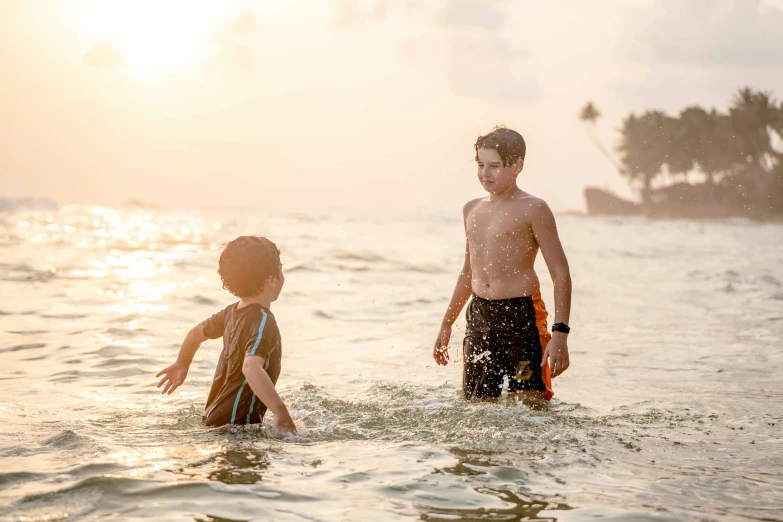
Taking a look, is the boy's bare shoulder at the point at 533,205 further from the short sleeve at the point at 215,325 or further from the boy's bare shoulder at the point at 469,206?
the short sleeve at the point at 215,325

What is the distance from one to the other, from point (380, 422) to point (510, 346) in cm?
97

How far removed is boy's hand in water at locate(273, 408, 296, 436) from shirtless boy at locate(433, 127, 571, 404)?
157 cm

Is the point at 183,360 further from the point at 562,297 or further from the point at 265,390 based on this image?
the point at 562,297

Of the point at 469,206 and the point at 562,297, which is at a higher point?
the point at 469,206

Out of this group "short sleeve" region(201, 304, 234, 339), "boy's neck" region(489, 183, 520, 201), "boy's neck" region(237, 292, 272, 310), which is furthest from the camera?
"boy's neck" region(489, 183, 520, 201)

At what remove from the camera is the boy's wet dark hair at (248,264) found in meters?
4.66

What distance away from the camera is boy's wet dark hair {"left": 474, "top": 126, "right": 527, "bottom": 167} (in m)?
5.40

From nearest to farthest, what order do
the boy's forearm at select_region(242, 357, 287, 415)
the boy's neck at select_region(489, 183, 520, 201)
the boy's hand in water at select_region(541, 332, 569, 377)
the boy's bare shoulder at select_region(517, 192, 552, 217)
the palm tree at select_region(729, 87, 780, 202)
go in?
the boy's forearm at select_region(242, 357, 287, 415) < the boy's hand in water at select_region(541, 332, 569, 377) < the boy's bare shoulder at select_region(517, 192, 552, 217) < the boy's neck at select_region(489, 183, 520, 201) < the palm tree at select_region(729, 87, 780, 202)

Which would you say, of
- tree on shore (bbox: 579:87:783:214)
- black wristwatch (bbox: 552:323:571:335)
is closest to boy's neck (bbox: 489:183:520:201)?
black wristwatch (bbox: 552:323:571:335)

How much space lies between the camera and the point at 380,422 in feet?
18.0

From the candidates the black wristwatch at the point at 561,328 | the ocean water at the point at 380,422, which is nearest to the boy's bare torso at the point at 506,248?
the black wristwatch at the point at 561,328

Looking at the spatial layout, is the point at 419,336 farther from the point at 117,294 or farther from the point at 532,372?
the point at 117,294

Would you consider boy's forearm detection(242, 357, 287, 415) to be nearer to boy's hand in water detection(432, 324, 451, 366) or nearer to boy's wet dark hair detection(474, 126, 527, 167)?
boy's hand in water detection(432, 324, 451, 366)

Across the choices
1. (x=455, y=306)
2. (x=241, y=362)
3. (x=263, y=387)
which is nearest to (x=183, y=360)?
(x=241, y=362)
